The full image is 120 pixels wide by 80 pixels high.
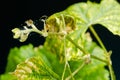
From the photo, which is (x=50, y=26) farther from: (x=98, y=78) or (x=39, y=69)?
(x=98, y=78)

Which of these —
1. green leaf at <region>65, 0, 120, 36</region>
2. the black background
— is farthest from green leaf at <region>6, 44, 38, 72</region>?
the black background

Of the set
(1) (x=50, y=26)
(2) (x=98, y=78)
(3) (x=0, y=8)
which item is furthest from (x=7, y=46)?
(1) (x=50, y=26)

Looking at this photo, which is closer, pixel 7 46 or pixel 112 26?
pixel 112 26

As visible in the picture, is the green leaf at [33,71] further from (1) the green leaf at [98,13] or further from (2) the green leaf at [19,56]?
(2) the green leaf at [19,56]

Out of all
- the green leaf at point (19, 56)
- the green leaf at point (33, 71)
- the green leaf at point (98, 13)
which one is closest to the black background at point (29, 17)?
the green leaf at point (19, 56)

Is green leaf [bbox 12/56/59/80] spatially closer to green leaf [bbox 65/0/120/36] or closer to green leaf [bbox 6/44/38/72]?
green leaf [bbox 65/0/120/36]
